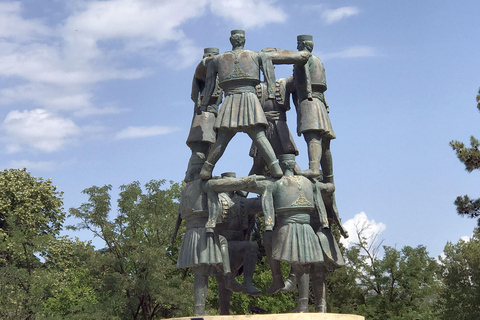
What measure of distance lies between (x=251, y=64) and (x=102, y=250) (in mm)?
23065

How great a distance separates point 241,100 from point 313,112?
1459 mm

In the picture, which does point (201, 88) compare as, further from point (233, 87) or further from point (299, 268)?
point (299, 268)

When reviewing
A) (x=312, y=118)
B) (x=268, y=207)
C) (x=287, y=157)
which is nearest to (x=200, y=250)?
(x=268, y=207)

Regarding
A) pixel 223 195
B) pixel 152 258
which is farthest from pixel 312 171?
pixel 152 258

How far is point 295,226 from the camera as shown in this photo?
12.1m

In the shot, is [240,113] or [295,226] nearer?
[295,226]

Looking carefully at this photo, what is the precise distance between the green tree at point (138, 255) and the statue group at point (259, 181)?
16.0 metres

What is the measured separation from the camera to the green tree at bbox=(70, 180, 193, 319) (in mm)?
29078

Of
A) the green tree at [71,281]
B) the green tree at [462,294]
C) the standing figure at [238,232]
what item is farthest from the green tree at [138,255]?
the standing figure at [238,232]

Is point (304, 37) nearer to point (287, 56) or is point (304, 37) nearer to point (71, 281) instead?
point (287, 56)

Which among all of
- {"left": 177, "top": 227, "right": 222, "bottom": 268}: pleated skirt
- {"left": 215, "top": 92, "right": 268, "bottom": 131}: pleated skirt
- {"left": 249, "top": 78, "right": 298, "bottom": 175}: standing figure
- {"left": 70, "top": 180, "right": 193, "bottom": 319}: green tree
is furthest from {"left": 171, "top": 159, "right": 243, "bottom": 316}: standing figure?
{"left": 70, "top": 180, "right": 193, "bottom": 319}: green tree

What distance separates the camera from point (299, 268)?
40.0ft

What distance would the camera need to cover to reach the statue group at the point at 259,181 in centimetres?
1219

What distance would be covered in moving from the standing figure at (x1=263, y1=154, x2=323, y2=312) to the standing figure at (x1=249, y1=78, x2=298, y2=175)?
1.30 m
